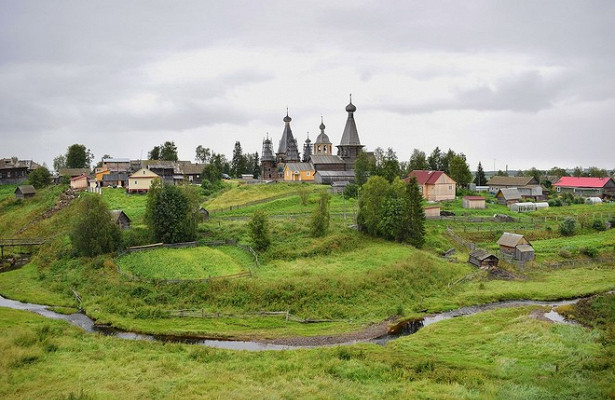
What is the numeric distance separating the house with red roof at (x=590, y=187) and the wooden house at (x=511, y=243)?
4499cm

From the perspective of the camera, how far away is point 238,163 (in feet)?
355

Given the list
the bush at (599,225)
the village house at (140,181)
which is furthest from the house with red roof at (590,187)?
the village house at (140,181)

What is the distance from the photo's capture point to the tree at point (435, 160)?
95938 mm

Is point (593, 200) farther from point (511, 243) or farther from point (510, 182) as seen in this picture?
point (511, 243)

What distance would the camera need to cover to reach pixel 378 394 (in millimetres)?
22359

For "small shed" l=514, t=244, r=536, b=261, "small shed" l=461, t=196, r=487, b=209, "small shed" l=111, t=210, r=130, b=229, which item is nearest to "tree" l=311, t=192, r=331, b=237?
"small shed" l=514, t=244, r=536, b=261

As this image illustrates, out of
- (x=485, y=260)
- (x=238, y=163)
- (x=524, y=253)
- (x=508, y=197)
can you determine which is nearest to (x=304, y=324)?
(x=485, y=260)

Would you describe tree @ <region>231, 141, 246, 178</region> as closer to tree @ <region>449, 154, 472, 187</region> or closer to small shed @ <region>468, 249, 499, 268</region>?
tree @ <region>449, 154, 472, 187</region>

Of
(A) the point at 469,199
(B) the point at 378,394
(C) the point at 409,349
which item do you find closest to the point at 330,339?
(C) the point at 409,349

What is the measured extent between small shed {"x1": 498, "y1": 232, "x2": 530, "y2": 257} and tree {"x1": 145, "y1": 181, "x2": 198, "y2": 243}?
32.5 meters

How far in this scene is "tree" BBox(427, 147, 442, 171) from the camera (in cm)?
9594

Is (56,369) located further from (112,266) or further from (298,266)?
(298,266)

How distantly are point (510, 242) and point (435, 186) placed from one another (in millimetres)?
22149

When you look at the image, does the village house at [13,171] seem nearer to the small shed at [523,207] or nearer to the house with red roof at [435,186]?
the house with red roof at [435,186]
